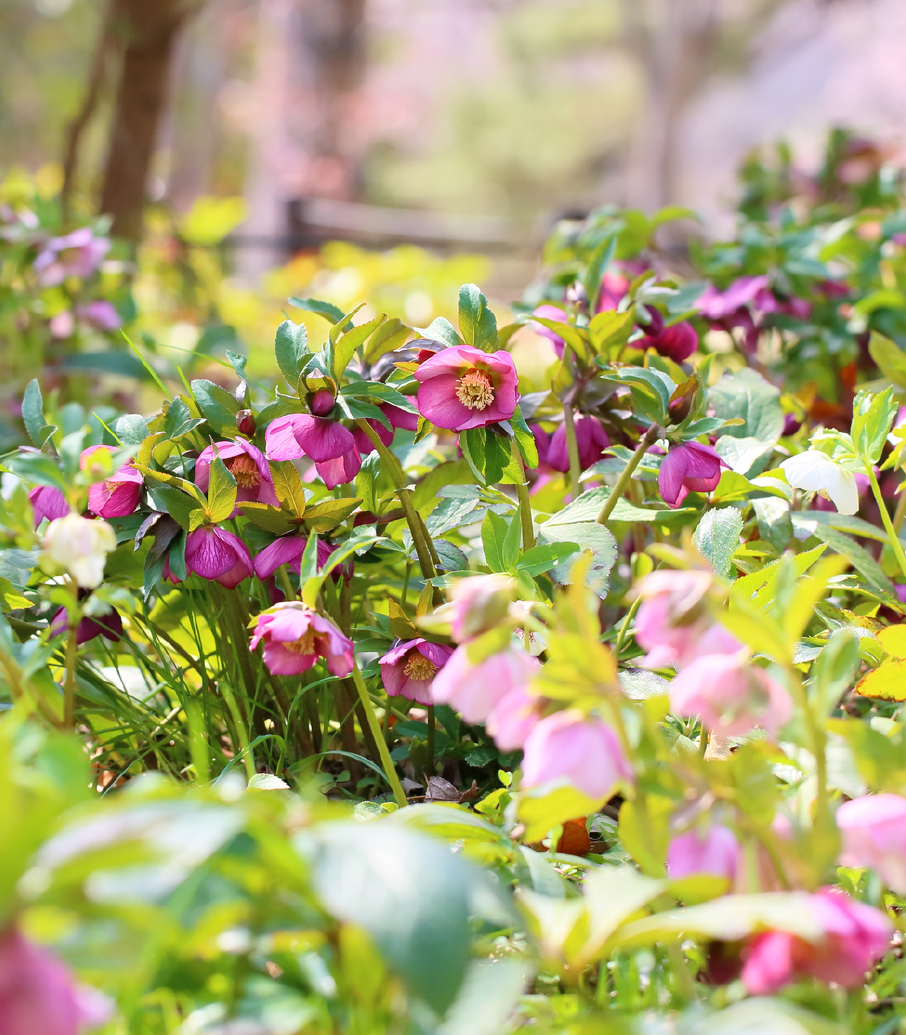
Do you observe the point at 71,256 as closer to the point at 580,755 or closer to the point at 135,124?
the point at 135,124

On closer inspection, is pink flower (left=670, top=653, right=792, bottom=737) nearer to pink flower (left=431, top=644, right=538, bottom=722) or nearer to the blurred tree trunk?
pink flower (left=431, top=644, right=538, bottom=722)

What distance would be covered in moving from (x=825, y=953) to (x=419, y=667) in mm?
335

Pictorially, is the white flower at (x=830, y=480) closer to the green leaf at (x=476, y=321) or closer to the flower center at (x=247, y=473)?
the green leaf at (x=476, y=321)

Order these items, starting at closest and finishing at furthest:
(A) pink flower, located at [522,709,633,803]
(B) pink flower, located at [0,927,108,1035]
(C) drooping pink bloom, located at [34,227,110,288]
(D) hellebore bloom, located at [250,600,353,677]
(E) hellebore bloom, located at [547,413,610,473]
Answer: (B) pink flower, located at [0,927,108,1035], (A) pink flower, located at [522,709,633,803], (D) hellebore bloom, located at [250,600,353,677], (E) hellebore bloom, located at [547,413,610,473], (C) drooping pink bloom, located at [34,227,110,288]

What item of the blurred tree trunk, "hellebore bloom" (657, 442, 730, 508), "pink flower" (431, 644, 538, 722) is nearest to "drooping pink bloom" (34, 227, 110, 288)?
the blurred tree trunk

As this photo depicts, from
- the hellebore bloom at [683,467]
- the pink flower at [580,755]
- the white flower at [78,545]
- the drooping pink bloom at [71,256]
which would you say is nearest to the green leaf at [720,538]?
the hellebore bloom at [683,467]

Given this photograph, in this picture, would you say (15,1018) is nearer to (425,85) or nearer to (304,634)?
(304,634)

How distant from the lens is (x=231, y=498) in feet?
1.96

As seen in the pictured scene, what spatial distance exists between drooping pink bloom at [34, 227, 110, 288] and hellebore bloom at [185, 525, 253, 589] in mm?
807

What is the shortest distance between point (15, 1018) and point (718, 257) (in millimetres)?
1175

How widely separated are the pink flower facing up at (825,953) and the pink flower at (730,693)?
0.07m

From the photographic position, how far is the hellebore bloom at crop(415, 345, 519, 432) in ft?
1.96

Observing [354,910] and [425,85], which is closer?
[354,910]

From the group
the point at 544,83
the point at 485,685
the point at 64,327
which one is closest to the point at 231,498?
the point at 485,685
